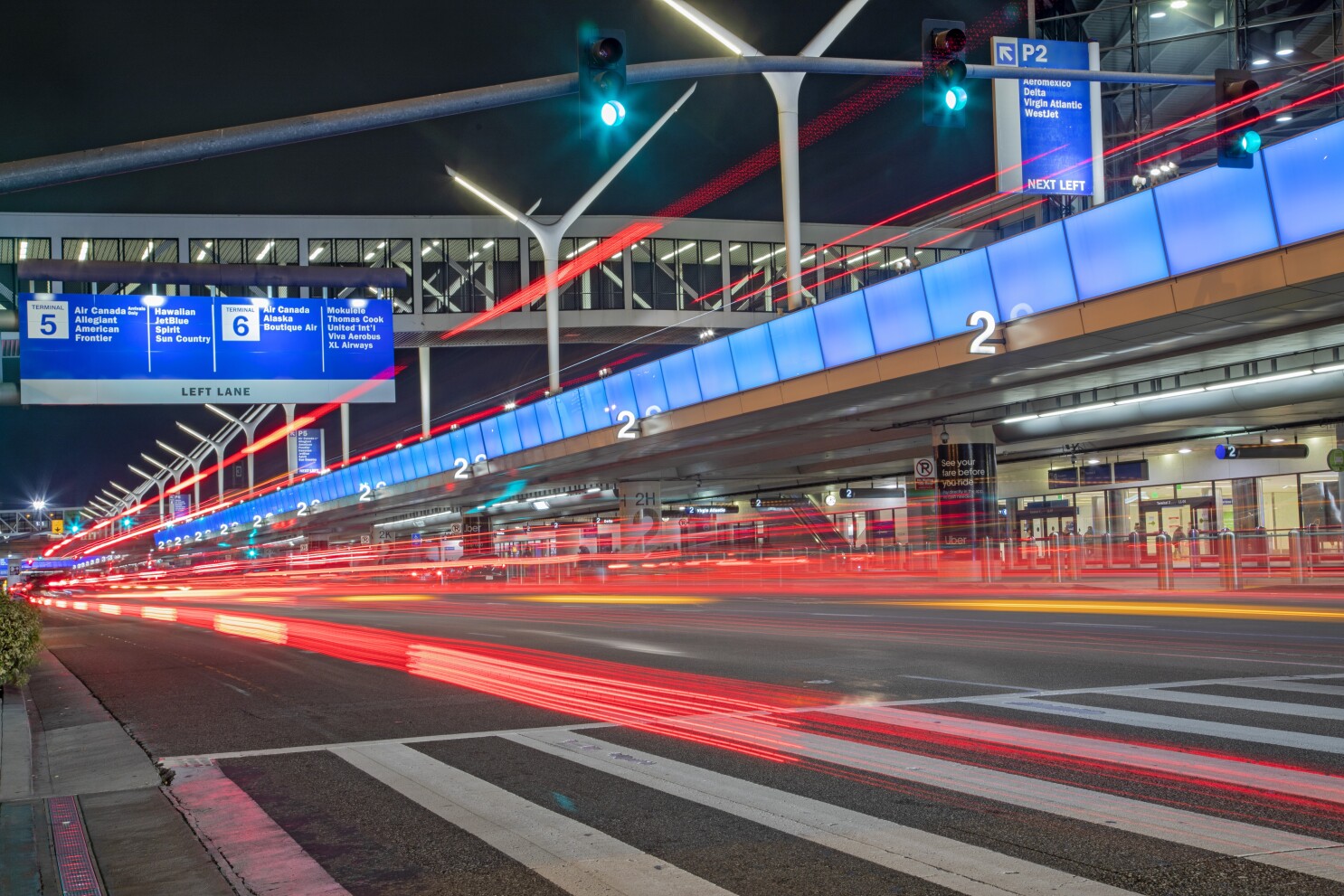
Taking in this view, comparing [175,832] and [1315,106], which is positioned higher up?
[1315,106]

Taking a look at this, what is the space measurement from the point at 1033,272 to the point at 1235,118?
11.5m

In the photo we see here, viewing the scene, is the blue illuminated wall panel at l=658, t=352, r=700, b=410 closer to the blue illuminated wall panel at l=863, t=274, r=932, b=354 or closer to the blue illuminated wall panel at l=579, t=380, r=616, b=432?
the blue illuminated wall panel at l=579, t=380, r=616, b=432

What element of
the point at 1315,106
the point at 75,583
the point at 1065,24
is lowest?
the point at 75,583

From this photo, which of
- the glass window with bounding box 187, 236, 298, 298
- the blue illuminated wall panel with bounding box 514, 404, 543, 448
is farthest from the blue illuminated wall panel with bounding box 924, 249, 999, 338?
the glass window with bounding box 187, 236, 298, 298

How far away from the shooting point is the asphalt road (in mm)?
5691

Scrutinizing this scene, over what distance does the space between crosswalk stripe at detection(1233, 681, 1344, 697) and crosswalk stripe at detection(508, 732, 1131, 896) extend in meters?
6.07

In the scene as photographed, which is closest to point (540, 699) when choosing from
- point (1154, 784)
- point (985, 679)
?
point (985, 679)

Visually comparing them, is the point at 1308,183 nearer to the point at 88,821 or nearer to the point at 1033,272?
the point at 1033,272

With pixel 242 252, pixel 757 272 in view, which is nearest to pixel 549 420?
pixel 757 272

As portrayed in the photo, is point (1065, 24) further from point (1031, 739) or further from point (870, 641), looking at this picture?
point (1031, 739)

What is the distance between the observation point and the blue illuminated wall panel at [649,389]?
3975cm

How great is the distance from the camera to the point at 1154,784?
7.14m

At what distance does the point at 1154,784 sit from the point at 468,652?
13142 mm

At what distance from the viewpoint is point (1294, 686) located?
1130cm
